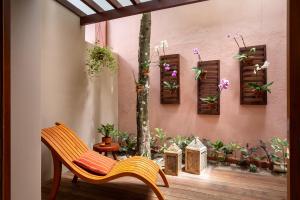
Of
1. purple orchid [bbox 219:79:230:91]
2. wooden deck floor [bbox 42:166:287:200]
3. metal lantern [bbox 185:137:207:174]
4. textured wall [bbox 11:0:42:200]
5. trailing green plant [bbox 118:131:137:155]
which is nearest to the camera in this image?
textured wall [bbox 11:0:42:200]

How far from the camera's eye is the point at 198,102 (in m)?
4.41

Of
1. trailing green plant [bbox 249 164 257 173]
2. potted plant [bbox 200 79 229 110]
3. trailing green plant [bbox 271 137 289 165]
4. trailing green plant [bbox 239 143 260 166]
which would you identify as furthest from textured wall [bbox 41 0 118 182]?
trailing green plant [bbox 271 137 289 165]

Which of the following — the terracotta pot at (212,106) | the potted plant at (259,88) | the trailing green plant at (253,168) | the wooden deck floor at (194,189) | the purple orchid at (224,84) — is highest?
the purple orchid at (224,84)

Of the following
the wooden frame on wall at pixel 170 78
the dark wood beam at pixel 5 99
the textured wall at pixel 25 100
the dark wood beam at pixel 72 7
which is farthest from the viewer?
the wooden frame on wall at pixel 170 78

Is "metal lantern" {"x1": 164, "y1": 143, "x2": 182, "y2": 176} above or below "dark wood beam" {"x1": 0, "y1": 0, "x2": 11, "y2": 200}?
below

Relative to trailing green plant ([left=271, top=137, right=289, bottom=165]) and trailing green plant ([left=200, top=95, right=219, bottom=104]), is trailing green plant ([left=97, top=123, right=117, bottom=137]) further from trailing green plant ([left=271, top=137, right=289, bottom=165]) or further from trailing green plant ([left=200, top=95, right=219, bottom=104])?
trailing green plant ([left=271, top=137, right=289, bottom=165])

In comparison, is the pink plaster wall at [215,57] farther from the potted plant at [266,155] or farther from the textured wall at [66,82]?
the textured wall at [66,82]

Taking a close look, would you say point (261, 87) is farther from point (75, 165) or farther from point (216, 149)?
point (75, 165)

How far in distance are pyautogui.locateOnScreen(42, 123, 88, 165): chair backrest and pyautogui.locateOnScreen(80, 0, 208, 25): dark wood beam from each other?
187cm

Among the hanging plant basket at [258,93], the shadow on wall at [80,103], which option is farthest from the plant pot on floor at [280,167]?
the shadow on wall at [80,103]

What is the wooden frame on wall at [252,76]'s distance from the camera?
12.8 ft

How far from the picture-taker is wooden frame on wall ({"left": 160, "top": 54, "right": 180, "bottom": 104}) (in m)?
4.57

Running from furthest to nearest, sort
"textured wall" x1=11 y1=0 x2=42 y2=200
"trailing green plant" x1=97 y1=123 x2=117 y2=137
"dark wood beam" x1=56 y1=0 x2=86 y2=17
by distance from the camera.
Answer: "trailing green plant" x1=97 y1=123 x2=117 y2=137, "dark wood beam" x1=56 y1=0 x2=86 y2=17, "textured wall" x1=11 y1=0 x2=42 y2=200
